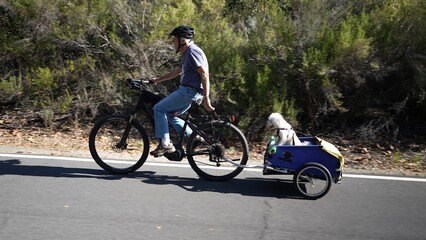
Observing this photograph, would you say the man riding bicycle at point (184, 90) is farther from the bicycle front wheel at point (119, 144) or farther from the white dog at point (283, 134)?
the white dog at point (283, 134)

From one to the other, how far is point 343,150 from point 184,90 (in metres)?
3.14

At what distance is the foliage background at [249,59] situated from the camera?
27.7ft

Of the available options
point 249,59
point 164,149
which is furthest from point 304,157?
point 249,59

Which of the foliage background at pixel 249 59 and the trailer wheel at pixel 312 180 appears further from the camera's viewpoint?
the foliage background at pixel 249 59

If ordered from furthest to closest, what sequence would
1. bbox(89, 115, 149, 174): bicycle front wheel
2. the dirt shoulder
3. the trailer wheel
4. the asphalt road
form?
the dirt shoulder
bbox(89, 115, 149, 174): bicycle front wheel
the trailer wheel
the asphalt road

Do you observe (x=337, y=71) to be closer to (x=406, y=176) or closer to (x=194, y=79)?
(x=406, y=176)

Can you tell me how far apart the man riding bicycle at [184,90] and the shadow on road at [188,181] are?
0.41 metres

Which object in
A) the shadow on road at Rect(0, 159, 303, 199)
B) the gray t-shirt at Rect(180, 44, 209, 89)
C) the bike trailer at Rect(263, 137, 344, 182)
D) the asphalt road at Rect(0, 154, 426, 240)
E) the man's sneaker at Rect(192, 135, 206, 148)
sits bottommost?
the asphalt road at Rect(0, 154, 426, 240)

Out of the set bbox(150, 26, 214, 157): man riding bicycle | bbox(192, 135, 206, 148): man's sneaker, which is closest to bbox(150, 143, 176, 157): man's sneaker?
bbox(150, 26, 214, 157): man riding bicycle

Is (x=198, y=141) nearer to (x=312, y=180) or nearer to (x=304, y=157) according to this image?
(x=304, y=157)

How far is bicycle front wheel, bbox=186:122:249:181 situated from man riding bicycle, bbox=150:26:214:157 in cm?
22

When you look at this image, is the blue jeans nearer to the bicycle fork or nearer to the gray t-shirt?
the gray t-shirt

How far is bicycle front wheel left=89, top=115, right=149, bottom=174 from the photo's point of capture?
22.0 feet

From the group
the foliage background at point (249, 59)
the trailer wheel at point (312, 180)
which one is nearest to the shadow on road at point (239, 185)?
the trailer wheel at point (312, 180)
